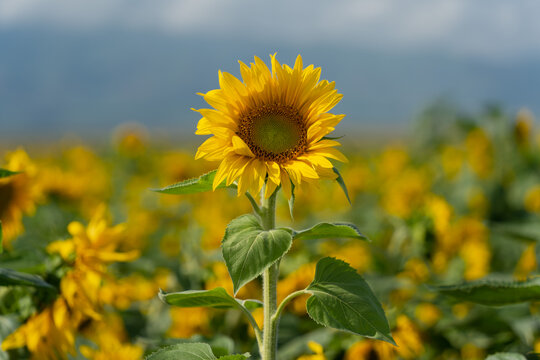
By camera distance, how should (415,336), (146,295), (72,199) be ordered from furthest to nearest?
(72,199) → (146,295) → (415,336)

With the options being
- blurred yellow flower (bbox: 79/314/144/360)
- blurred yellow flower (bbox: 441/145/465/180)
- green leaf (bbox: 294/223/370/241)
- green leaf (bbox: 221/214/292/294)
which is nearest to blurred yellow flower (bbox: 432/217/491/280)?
blurred yellow flower (bbox: 79/314/144/360)

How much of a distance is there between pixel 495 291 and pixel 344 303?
0.46 meters

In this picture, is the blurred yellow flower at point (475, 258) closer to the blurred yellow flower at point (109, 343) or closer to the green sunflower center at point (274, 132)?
the blurred yellow flower at point (109, 343)

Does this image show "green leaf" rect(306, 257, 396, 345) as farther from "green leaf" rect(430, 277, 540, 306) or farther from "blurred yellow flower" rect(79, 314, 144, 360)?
"blurred yellow flower" rect(79, 314, 144, 360)

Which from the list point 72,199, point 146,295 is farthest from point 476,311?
point 72,199

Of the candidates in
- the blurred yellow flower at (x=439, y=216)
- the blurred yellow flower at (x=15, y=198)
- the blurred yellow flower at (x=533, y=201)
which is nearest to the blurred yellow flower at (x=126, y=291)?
the blurred yellow flower at (x=15, y=198)

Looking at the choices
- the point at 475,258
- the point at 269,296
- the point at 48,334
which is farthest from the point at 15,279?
the point at 475,258

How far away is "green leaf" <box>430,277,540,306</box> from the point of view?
1.27 meters

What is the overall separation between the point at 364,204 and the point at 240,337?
9.27 feet

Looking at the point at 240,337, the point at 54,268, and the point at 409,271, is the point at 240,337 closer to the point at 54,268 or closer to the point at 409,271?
the point at 54,268

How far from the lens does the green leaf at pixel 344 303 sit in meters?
0.99

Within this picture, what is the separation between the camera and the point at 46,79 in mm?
144375

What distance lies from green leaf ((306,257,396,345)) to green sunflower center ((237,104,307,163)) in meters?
0.26

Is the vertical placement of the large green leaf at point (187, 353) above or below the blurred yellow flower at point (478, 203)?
below
